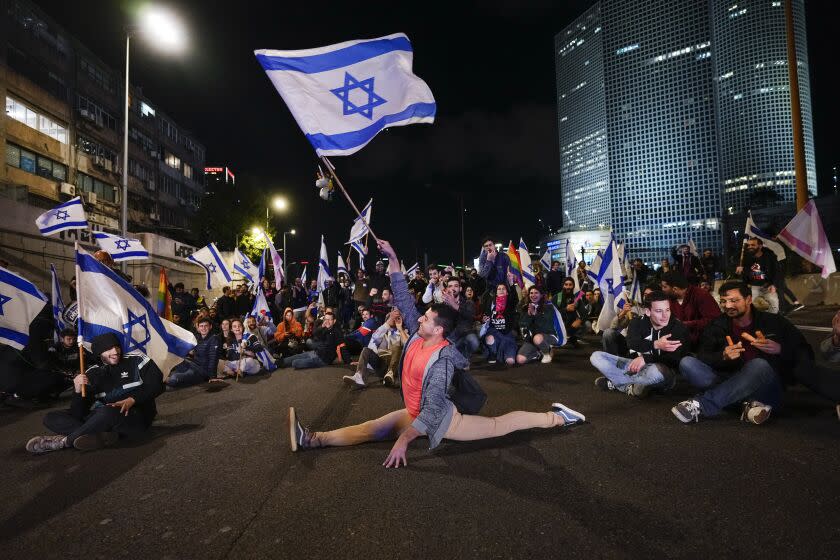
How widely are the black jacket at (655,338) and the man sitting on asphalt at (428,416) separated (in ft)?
6.57

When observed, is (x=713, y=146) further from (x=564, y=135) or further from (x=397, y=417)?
(x=397, y=417)

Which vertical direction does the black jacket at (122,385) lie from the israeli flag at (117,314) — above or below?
below

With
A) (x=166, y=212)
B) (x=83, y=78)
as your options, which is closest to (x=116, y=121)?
(x=83, y=78)

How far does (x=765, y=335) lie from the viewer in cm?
479

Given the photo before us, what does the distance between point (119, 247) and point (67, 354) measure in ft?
9.92

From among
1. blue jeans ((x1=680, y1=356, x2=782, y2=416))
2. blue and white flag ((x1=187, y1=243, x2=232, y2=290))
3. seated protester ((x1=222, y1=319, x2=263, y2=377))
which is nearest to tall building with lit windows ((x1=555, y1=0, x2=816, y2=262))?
blue and white flag ((x1=187, y1=243, x2=232, y2=290))

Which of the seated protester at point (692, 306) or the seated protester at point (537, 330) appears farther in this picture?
the seated protester at point (537, 330)

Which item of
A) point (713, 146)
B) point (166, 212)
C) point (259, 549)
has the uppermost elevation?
point (713, 146)

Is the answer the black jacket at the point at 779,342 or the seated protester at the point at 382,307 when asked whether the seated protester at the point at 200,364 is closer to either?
the seated protester at the point at 382,307

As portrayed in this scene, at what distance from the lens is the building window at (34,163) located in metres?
29.8

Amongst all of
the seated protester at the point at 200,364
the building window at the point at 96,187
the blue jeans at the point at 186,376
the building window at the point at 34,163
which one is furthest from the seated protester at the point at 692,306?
the building window at the point at 96,187

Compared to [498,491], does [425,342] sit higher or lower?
higher

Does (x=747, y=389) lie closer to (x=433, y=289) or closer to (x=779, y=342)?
(x=779, y=342)

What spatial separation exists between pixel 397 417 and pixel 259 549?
6.25 ft
